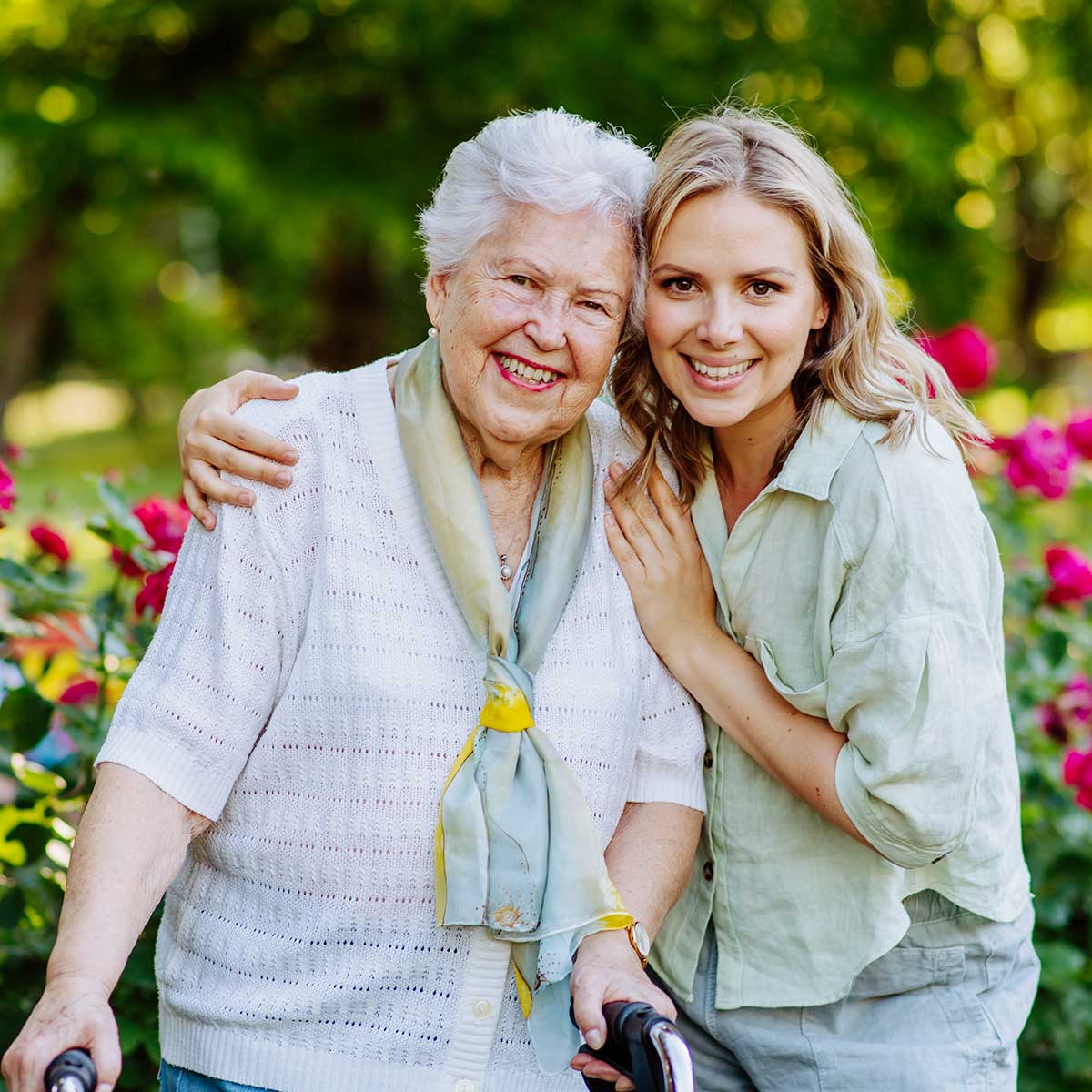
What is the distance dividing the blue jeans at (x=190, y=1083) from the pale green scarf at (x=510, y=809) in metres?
0.41

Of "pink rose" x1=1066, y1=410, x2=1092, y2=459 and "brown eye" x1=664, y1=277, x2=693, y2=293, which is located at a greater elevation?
"brown eye" x1=664, y1=277, x2=693, y2=293

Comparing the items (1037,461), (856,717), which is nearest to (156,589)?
(856,717)

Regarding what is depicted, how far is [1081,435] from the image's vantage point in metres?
3.37

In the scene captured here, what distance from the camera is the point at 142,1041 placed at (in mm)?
2449

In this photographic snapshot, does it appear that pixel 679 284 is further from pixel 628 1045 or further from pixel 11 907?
pixel 11 907

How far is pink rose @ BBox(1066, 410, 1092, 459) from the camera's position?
3.36m

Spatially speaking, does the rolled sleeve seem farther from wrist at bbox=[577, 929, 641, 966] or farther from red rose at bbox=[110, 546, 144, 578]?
red rose at bbox=[110, 546, 144, 578]

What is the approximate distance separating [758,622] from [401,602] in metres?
0.60

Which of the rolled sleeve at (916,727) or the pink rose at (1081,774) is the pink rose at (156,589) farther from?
the pink rose at (1081,774)

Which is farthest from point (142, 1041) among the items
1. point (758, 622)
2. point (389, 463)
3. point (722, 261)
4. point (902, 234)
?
point (902, 234)

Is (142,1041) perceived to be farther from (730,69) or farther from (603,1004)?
(730,69)

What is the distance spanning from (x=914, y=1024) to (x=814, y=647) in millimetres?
644

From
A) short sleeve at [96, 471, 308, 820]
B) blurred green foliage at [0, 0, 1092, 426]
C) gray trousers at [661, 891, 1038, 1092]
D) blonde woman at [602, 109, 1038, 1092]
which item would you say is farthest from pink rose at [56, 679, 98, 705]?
blurred green foliage at [0, 0, 1092, 426]

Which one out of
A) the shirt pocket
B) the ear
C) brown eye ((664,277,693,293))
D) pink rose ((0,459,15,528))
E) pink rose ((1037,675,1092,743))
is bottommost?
pink rose ((1037,675,1092,743))
